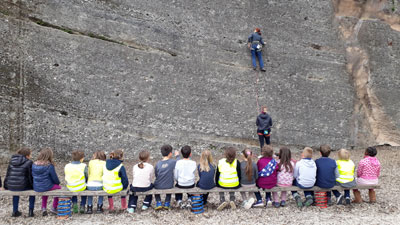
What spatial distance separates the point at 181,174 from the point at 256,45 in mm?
6189

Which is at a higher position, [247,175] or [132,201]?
[247,175]

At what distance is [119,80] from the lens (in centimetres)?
899

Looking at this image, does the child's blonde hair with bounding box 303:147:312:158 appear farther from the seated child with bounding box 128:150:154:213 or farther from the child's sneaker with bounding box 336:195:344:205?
the seated child with bounding box 128:150:154:213

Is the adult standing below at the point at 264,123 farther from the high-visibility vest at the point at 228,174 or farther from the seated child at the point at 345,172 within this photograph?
the high-visibility vest at the point at 228,174

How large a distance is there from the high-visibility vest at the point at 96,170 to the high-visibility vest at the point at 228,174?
7.01 ft

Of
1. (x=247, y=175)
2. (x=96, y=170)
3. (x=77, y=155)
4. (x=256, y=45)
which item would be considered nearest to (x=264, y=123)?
(x=256, y=45)

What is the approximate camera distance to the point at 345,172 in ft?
19.0

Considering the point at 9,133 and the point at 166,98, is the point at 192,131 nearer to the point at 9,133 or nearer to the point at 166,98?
the point at 166,98

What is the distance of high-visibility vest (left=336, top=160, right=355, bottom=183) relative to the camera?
5789 millimetres

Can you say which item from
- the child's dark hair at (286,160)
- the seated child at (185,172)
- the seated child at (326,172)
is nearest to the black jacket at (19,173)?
the seated child at (185,172)

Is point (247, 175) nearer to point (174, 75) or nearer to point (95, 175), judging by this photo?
point (95, 175)

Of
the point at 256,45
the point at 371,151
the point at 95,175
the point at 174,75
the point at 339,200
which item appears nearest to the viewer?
the point at 95,175

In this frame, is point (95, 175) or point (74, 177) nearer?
point (74, 177)

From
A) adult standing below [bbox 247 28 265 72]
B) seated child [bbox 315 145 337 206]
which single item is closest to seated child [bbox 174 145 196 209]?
seated child [bbox 315 145 337 206]
